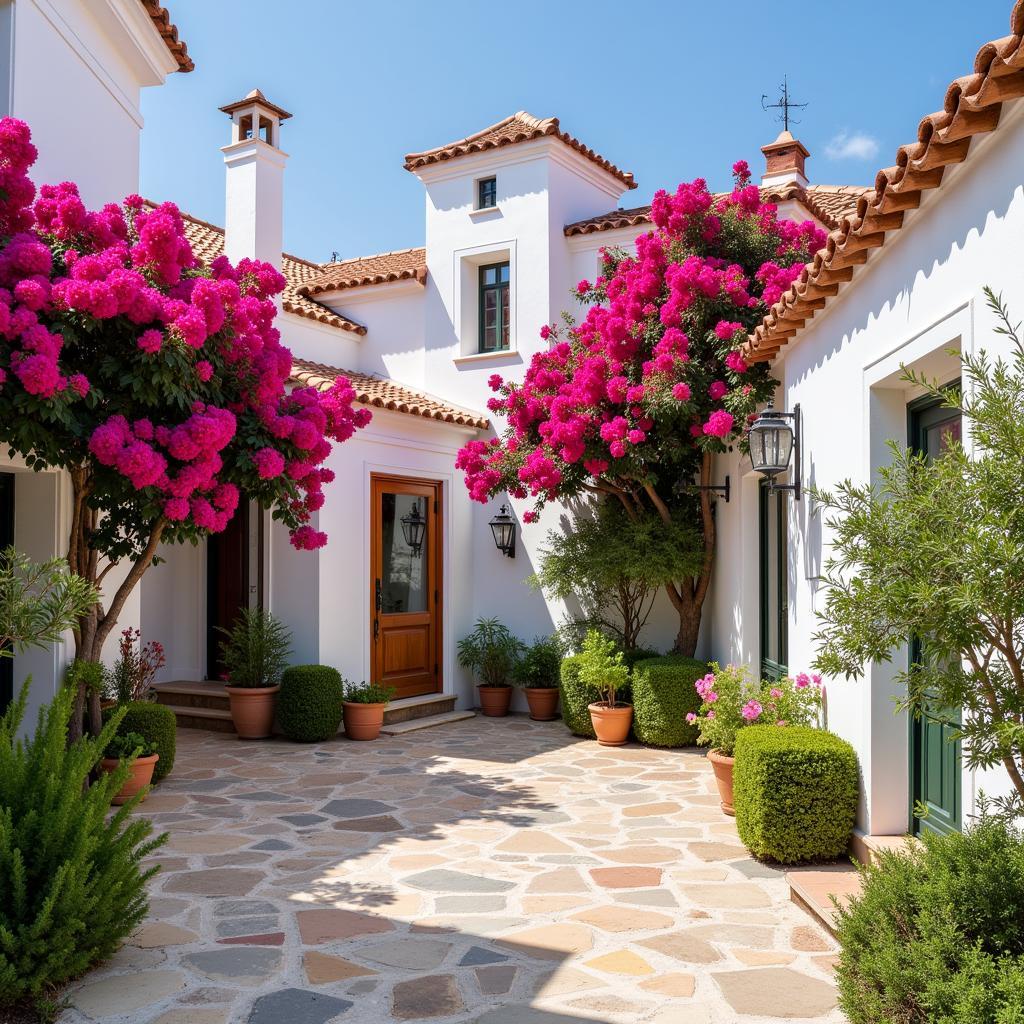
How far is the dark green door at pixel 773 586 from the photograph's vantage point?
8.19m

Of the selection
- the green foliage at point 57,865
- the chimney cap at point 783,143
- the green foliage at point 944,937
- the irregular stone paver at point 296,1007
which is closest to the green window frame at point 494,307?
the chimney cap at point 783,143

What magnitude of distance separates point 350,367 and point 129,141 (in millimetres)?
5161

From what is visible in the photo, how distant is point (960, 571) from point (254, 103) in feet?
37.0

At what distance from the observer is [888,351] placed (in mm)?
5027

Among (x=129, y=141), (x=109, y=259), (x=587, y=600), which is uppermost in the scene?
(x=129, y=141)

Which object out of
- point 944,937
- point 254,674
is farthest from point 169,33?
point 944,937

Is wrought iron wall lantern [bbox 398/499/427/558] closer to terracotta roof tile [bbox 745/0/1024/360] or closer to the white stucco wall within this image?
the white stucco wall

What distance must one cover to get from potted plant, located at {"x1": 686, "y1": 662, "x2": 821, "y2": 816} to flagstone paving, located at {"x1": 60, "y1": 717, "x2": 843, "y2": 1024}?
0.46m

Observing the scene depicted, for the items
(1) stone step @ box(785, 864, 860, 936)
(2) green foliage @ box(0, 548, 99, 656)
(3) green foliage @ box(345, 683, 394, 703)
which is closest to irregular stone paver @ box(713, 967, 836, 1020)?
(1) stone step @ box(785, 864, 860, 936)

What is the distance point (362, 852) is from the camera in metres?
6.19

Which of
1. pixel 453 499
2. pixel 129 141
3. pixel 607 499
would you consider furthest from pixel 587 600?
pixel 129 141

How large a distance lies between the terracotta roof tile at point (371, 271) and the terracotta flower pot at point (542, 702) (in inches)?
232

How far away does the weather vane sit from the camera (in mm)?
12963

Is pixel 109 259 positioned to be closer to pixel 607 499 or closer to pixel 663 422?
pixel 663 422
